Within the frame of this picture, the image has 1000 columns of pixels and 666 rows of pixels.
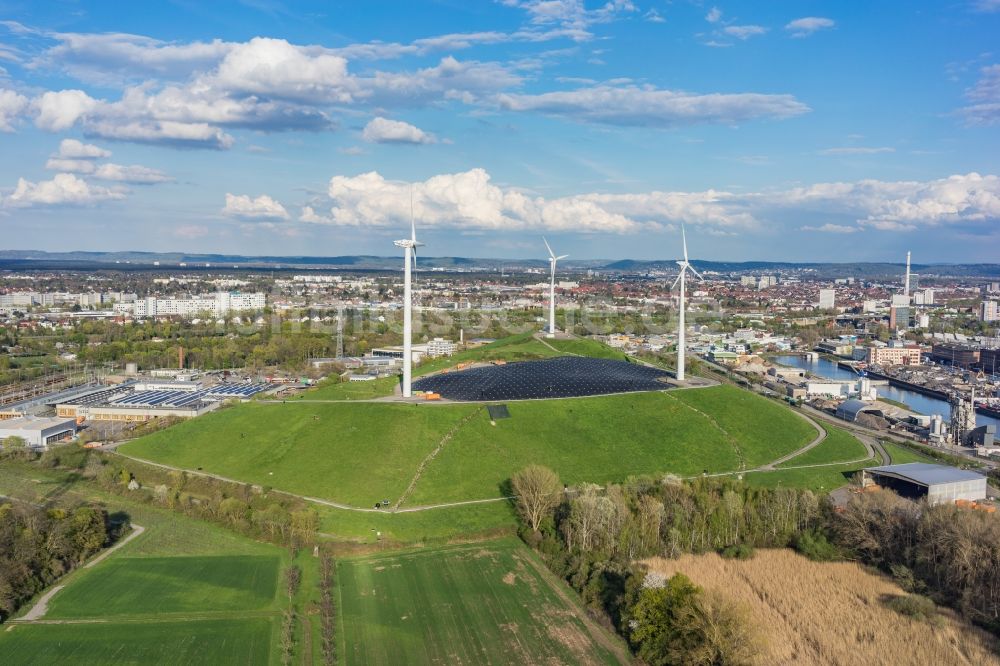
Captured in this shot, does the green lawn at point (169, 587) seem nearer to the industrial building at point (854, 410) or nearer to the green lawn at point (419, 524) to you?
the green lawn at point (419, 524)

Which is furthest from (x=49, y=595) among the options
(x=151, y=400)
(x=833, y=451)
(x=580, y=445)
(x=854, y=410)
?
(x=854, y=410)

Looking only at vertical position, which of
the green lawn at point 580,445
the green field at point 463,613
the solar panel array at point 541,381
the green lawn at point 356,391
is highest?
the solar panel array at point 541,381

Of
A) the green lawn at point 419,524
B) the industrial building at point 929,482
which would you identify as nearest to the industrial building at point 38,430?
the green lawn at point 419,524

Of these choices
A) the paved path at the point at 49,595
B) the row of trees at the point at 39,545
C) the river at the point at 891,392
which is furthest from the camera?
the river at the point at 891,392

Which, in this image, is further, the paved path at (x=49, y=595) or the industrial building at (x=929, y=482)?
the industrial building at (x=929, y=482)

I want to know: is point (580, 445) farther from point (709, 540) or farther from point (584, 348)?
point (584, 348)

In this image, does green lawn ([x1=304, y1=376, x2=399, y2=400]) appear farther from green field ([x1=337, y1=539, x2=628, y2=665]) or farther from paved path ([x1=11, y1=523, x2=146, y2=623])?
green field ([x1=337, y1=539, x2=628, y2=665])

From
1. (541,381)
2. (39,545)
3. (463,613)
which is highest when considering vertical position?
(541,381)

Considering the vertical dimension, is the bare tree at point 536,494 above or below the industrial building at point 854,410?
above
